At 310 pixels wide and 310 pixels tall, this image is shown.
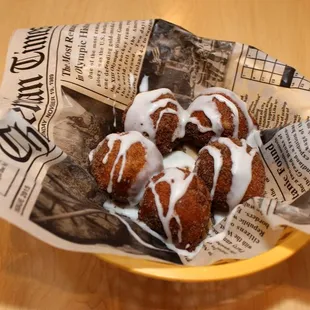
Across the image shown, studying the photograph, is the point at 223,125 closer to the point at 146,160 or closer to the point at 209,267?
the point at 146,160

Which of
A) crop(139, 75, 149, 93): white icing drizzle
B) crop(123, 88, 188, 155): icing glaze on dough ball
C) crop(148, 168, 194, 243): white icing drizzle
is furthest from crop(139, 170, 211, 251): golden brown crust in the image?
crop(139, 75, 149, 93): white icing drizzle

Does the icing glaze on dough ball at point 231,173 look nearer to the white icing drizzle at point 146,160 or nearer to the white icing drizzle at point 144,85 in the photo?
the white icing drizzle at point 146,160

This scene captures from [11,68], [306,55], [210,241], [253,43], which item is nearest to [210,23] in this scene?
[253,43]

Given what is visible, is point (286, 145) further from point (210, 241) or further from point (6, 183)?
point (6, 183)

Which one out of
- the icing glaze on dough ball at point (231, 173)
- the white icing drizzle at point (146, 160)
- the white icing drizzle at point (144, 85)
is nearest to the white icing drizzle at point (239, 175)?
the icing glaze on dough ball at point (231, 173)

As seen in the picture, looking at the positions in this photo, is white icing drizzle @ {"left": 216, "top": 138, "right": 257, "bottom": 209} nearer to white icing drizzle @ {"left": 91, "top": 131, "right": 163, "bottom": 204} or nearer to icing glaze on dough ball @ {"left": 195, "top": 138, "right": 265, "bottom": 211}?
icing glaze on dough ball @ {"left": 195, "top": 138, "right": 265, "bottom": 211}

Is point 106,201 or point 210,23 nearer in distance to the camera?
point 106,201
